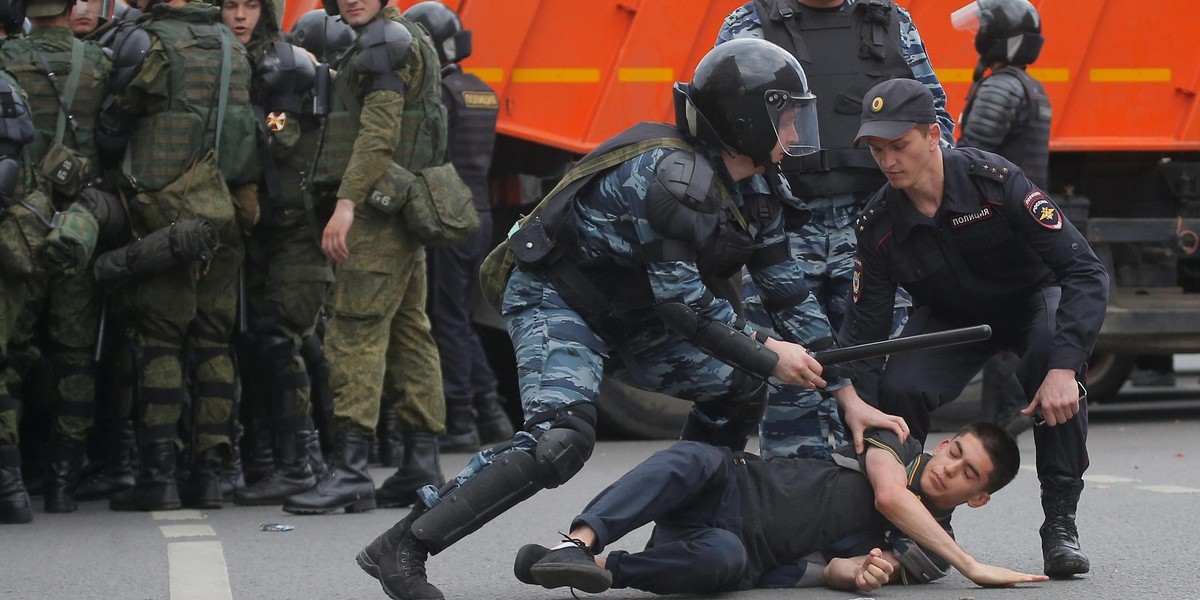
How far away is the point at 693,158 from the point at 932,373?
4.00 feet

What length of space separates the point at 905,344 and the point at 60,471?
3.61 metres

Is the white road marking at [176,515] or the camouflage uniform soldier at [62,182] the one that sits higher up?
the camouflage uniform soldier at [62,182]

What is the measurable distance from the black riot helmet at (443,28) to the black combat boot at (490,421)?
175 cm

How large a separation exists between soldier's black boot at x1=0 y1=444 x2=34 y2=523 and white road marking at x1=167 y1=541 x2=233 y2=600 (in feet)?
2.81

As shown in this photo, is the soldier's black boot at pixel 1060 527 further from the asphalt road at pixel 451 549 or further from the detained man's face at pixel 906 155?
the detained man's face at pixel 906 155

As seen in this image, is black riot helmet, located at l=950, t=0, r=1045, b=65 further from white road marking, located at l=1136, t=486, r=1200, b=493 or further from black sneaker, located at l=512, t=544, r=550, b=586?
black sneaker, located at l=512, t=544, r=550, b=586

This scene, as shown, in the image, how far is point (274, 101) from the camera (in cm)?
688

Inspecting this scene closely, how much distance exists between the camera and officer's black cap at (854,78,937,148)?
500cm

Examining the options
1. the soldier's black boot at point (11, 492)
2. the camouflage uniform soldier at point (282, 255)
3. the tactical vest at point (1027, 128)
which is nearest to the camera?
the soldier's black boot at point (11, 492)

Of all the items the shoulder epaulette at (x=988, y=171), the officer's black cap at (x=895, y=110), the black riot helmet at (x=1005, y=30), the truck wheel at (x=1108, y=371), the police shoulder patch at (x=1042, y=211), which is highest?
the officer's black cap at (x=895, y=110)

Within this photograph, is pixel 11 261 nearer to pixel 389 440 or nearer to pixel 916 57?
pixel 389 440

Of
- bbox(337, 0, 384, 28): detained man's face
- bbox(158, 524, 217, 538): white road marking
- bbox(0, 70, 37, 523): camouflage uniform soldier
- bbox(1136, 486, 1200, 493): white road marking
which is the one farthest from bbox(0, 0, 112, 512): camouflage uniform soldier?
bbox(1136, 486, 1200, 493): white road marking

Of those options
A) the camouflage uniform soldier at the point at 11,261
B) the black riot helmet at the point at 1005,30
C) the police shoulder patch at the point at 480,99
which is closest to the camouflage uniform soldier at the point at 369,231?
the camouflage uniform soldier at the point at 11,261

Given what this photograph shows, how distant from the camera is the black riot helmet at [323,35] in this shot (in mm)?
7680
